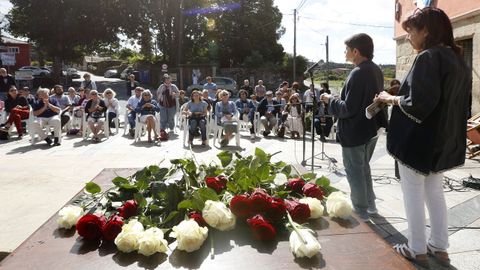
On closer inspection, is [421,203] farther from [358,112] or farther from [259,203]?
[259,203]

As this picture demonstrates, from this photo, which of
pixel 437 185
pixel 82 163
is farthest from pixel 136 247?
pixel 82 163

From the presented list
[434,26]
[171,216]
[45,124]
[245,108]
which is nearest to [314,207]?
[171,216]

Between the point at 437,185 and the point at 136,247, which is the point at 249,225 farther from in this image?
the point at 437,185

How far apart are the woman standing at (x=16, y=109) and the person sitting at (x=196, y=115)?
13.3ft

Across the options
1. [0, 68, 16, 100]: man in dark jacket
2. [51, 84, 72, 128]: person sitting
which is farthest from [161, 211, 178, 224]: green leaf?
[0, 68, 16, 100]: man in dark jacket

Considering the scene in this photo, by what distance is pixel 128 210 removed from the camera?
1793mm

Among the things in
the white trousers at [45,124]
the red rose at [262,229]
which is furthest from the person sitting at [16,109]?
the red rose at [262,229]

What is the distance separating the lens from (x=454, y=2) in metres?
9.88

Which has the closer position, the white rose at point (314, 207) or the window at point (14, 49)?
the white rose at point (314, 207)

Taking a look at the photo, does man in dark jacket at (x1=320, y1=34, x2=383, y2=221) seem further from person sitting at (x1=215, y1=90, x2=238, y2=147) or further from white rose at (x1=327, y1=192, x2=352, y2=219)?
person sitting at (x1=215, y1=90, x2=238, y2=147)

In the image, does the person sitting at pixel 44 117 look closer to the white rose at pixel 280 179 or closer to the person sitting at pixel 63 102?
the person sitting at pixel 63 102

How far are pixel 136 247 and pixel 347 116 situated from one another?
2.42 m

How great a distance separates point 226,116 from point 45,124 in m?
4.01

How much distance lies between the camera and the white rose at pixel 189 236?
1.51m
